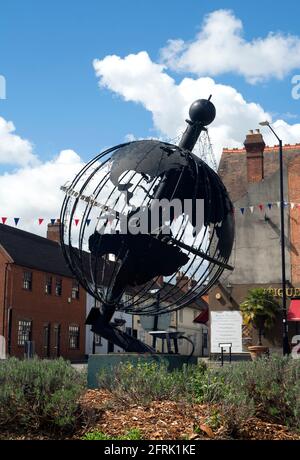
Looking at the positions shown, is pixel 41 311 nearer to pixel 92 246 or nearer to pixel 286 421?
pixel 92 246

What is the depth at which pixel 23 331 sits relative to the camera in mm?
38469

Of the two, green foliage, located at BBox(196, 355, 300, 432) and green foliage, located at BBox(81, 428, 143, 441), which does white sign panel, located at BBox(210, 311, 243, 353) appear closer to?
green foliage, located at BBox(196, 355, 300, 432)

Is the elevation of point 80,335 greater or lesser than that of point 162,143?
lesser

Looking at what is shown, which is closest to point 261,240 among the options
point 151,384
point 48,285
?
point 48,285

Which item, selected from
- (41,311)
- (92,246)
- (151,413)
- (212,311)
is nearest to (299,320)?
(212,311)

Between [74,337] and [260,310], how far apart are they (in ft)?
60.1

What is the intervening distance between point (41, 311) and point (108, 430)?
33996mm

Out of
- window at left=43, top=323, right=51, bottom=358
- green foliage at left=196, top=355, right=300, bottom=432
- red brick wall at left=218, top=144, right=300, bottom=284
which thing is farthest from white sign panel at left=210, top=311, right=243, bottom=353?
green foliage at left=196, top=355, right=300, bottom=432

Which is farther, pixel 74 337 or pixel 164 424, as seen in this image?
pixel 74 337

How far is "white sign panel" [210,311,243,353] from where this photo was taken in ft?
107

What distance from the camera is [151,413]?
8.09 metres

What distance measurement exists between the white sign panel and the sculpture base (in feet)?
73.3

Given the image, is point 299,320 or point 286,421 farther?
point 299,320

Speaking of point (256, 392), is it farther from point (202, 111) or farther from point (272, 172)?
point (272, 172)
